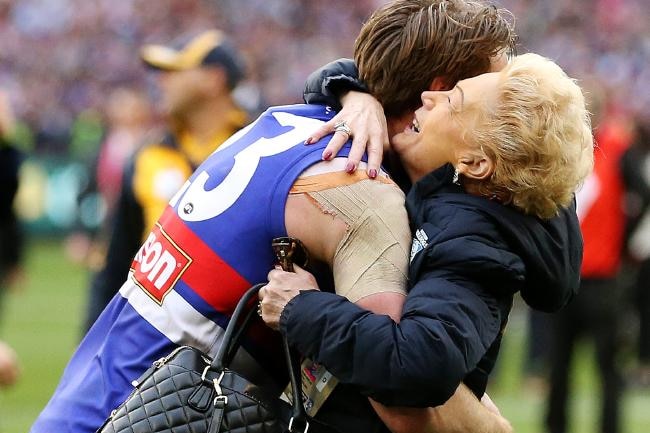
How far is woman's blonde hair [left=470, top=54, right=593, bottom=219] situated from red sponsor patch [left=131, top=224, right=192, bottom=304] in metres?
0.70

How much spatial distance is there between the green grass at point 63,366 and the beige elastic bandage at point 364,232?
21.5ft

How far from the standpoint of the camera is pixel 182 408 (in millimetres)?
2523

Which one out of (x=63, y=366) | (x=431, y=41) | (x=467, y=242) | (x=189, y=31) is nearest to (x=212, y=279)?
(x=467, y=242)

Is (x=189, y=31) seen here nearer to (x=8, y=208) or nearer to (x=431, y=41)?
(x=8, y=208)

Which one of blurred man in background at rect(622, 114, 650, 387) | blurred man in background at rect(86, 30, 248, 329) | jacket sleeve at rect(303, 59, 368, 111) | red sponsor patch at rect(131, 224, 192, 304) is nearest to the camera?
red sponsor patch at rect(131, 224, 192, 304)

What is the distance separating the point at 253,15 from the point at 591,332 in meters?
19.0

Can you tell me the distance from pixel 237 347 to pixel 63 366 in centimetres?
936

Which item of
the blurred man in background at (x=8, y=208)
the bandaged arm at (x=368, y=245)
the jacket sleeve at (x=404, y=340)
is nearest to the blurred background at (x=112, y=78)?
the blurred man in background at (x=8, y=208)

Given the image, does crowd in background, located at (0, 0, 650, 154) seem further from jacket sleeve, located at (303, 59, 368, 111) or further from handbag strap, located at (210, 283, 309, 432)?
handbag strap, located at (210, 283, 309, 432)

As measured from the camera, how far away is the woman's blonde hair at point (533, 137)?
258 centimetres

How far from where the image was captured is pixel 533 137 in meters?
2.58

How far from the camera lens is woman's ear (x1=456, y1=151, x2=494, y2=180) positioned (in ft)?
8.63

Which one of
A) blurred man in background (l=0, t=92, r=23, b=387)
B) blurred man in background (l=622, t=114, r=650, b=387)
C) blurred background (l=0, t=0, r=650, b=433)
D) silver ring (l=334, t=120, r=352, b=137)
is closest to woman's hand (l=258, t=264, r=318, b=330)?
silver ring (l=334, t=120, r=352, b=137)

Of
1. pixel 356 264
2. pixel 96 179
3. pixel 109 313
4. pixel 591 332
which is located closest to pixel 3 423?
pixel 591 332
